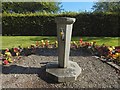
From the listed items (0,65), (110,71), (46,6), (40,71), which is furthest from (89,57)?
(46,6)

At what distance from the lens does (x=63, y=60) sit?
17.0 ft

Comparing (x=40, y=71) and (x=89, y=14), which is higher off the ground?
(x=89, y=14)

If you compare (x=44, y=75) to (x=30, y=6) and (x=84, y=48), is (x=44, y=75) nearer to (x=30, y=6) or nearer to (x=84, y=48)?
(x=84, y=48)

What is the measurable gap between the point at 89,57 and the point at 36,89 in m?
2.78

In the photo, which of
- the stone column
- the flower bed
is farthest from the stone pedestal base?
the flower bed

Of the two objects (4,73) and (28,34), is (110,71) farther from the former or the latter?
(28,34)

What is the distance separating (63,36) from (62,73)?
796 mm

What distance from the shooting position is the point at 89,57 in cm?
675

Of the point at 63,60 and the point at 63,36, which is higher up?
the point at 63,36

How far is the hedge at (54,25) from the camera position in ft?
46.1

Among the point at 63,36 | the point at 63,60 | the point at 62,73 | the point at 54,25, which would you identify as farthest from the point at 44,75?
the point at 54,25

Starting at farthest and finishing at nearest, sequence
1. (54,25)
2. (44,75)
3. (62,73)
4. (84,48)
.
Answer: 1. (54,25)
2. (84,48)
3. (44,75)
4. (62,73)

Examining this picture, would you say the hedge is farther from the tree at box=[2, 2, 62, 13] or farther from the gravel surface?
the tree at box=[2, 2, 62, 13]

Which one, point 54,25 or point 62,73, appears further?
point 54,25
